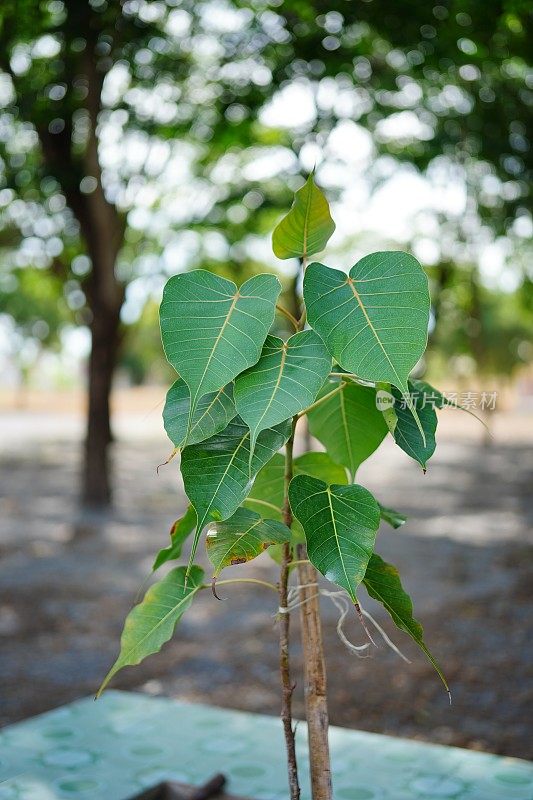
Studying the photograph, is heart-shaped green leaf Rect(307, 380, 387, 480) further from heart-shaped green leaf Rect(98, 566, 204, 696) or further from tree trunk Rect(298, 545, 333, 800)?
heart-shaped green leaf Rect(98, 566, 204, 696)

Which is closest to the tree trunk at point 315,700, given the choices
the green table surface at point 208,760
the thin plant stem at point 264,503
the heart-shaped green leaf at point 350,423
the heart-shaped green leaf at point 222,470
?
the thin plant stem at point 264,503

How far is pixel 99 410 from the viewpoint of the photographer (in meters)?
10.7

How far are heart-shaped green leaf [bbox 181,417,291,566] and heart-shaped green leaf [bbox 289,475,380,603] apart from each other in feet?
0.30

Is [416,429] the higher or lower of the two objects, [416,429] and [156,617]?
the higher

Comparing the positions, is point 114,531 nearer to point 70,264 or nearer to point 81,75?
point 81,75

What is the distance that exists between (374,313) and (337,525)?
392mm

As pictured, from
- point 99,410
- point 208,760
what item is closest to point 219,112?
point 99,410

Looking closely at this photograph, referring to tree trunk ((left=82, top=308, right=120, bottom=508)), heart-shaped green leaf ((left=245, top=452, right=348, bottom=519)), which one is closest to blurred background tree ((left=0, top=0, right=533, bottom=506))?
tree trunk ((left=82, top=308, right=120, bottom=508))

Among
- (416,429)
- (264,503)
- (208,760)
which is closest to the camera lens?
(416,429)

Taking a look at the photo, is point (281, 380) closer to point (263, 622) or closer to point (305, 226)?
point (305, 226)

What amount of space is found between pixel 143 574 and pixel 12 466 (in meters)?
8.70

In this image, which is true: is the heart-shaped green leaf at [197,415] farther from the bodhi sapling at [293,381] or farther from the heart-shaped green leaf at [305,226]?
the heart-shaped green leaf at [305,226]

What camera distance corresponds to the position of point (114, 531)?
9609 mm

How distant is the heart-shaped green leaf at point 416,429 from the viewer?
5.58 feet
